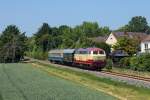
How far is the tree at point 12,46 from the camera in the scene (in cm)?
11475

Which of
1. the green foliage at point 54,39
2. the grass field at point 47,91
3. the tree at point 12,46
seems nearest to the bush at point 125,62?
the grass field at point 47,91

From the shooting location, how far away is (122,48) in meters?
78.9

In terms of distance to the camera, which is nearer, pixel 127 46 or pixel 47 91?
pixel 47 91

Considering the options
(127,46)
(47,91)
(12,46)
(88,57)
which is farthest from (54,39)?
(47,91)

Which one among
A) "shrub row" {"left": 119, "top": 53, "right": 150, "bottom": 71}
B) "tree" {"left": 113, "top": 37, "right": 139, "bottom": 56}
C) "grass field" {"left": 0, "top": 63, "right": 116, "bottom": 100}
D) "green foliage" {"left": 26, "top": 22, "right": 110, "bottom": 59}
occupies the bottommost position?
"grass field" {"left": 0, "top": 63, "right": 116, "bottom": 100}

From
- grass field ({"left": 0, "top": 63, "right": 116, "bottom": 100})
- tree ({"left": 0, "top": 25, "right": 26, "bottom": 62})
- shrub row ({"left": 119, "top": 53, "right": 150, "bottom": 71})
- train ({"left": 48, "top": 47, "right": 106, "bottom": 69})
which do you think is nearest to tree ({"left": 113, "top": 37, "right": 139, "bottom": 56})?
train ({"left": 48, "top": 47, "right": 106, "bottom": 69})

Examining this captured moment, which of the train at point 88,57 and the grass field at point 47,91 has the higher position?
the train at point 88,57

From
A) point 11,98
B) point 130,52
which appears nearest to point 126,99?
point 11,98

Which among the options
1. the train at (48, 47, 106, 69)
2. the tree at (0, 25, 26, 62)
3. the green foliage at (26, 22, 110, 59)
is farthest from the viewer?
the green foliage at (26, 22, 110, 59)

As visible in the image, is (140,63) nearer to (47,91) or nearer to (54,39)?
(47,91)

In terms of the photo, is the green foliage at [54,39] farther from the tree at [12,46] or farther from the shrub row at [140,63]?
the shrub row at [140,63]

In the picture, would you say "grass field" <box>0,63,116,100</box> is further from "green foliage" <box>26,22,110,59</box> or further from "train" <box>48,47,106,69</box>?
"green foliage" <box>26,22,110,59</box>

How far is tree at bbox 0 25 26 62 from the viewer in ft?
376

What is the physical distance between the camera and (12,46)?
116625mm
